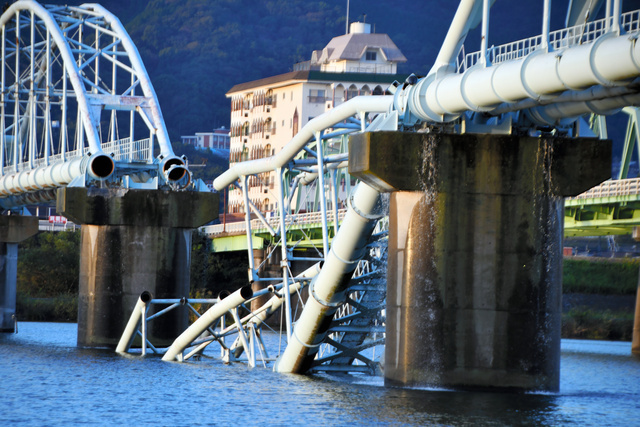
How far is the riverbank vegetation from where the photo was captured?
102m

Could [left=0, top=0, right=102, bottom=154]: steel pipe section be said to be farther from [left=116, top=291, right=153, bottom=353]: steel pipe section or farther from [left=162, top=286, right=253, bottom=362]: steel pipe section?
[left=162, top=286, right=253, bottom=362]: steel pipe section

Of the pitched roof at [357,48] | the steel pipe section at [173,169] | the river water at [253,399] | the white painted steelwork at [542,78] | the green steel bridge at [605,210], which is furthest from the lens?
the pitched roof at [357,48]

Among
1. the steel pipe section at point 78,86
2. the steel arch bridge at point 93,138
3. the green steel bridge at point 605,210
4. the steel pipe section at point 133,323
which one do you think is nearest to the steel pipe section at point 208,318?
the steel pipe section at point 133,323

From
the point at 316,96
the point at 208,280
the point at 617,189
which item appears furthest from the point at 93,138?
the point at 316,96

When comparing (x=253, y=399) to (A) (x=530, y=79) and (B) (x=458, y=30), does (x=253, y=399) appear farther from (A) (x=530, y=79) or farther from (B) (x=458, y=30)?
(A) (x=530, y=79)

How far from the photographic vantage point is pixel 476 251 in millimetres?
35188

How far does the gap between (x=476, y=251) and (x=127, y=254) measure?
1183 inches

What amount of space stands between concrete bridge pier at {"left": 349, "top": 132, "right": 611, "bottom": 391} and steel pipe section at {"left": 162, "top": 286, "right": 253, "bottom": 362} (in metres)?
12.7

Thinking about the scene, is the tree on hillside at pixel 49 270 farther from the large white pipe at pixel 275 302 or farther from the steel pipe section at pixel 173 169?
the large white pipe at pixel 275 302

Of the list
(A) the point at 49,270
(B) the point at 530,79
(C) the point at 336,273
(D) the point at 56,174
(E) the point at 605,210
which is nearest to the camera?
(B) the point at 530,79

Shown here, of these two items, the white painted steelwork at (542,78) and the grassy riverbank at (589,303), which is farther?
the grassy riverbank at (589,303)

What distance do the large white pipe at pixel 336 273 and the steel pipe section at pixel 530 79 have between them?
426 cm

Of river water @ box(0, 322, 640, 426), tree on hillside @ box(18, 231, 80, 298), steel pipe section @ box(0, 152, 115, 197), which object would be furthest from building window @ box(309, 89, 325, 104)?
river water @ box(0, 322, 640, 426)

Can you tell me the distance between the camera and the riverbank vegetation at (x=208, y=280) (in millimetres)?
102062
